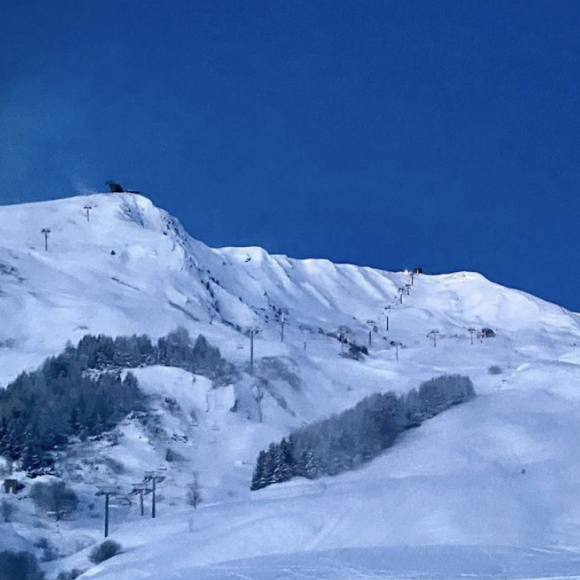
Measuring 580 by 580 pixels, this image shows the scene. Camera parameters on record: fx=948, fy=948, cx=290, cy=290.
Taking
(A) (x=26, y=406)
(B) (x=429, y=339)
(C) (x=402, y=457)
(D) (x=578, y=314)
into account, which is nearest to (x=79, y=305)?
(A) (x=26, y=406)

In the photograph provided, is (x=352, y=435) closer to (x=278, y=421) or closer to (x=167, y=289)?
(x=278, y=421)

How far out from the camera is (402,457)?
123ft

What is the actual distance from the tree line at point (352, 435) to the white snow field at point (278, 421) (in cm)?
86

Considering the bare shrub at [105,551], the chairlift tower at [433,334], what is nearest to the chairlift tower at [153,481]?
the bare shrub at [105,551]

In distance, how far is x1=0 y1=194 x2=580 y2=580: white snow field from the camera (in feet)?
71.4

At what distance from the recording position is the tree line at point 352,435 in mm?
35938

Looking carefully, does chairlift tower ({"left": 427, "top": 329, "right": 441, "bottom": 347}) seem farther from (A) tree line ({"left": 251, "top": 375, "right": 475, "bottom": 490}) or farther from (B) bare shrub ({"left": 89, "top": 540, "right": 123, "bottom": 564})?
(B) bare shrub ({"left": 89, "top": 540, "right": 123, "bottom": 564})

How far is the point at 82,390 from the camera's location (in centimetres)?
4369

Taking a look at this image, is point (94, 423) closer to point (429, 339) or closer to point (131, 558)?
point (131, 558)

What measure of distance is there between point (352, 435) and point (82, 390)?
1302 cm

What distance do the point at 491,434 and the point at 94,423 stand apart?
17256 mm

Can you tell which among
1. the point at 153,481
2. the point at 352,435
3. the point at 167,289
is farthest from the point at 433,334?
the point at 153,481

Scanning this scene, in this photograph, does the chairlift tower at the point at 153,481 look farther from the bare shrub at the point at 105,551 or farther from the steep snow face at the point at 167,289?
the steep snow face at the point at 167,289

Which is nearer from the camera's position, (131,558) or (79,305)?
(131,558)
